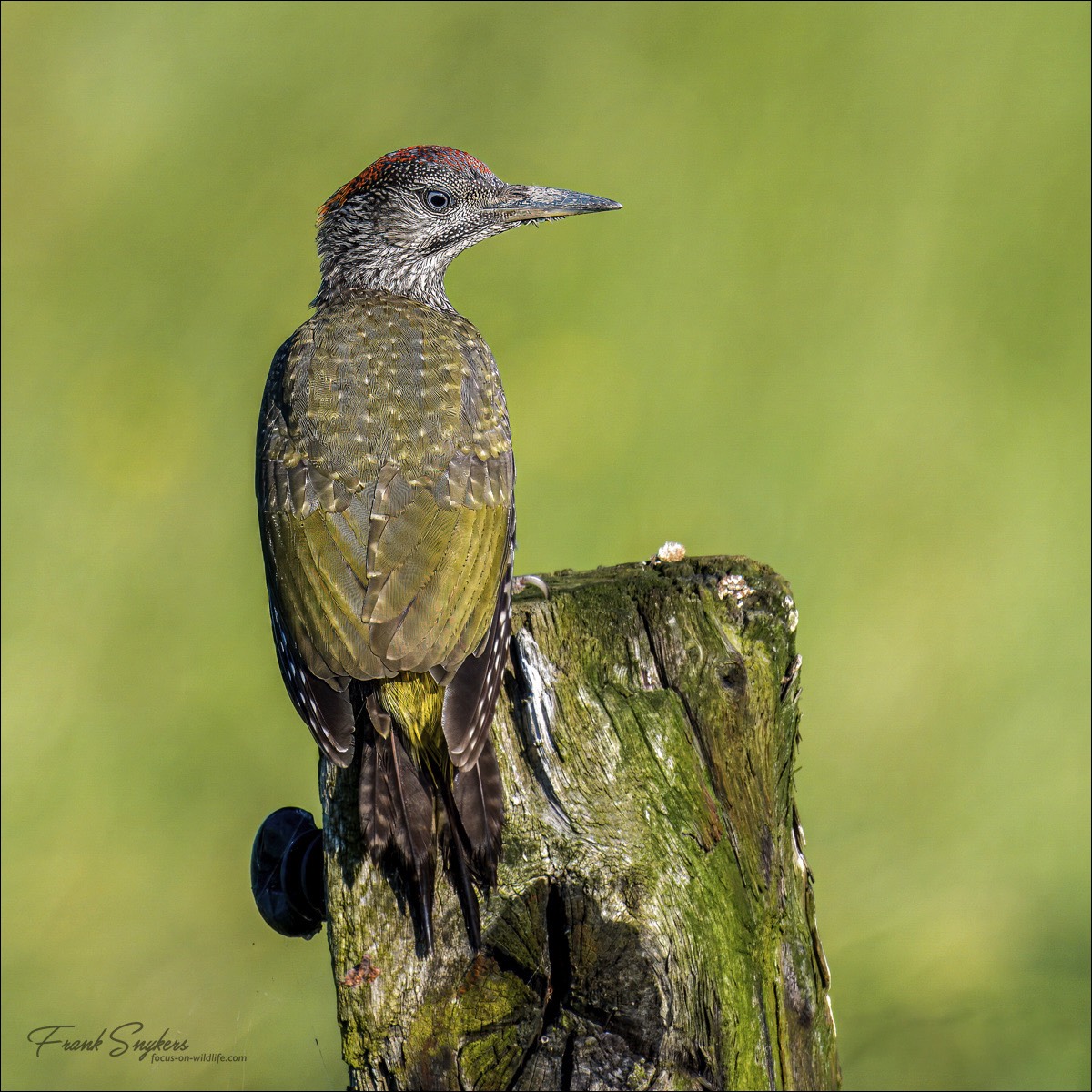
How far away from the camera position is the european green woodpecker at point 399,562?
349 centimetres

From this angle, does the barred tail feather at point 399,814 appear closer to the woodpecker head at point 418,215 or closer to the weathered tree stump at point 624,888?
the weathered tree stump at point 624,888

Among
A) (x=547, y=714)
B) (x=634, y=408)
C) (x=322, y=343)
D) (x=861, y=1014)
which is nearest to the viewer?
(x=547, y=714)

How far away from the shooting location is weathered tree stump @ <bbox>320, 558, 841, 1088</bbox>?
10.2 ft

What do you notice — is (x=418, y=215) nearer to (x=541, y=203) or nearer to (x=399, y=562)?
(x=541, y=203)

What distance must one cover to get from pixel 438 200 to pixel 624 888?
A: 3.40 meters

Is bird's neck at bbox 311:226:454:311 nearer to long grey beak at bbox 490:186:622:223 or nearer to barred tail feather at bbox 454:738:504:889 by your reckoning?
long grey beak at bbox 490:186:622:223

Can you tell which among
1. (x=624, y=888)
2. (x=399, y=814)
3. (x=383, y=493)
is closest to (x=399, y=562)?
(x=383, y=493)

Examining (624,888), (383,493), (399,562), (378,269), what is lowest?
(624,888)

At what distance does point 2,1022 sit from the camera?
6969 mm

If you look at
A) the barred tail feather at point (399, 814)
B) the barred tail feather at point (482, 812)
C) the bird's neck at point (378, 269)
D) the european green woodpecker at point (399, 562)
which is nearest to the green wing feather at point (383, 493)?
the european green woodpecker at point (399, 562)

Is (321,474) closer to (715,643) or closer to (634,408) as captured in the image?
(715,643)

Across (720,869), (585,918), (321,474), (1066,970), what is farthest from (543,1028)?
(1066,970)

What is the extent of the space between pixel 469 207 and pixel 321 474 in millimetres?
1888

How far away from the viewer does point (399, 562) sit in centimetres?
397
